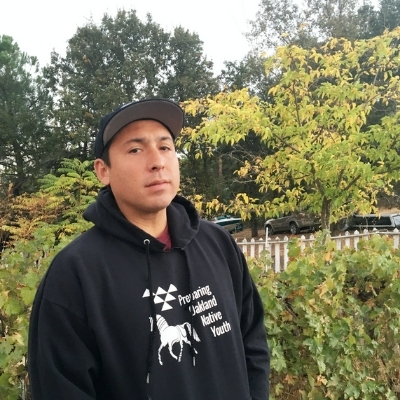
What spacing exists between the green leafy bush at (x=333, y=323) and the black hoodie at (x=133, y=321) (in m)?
0.81

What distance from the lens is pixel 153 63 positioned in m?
27.0

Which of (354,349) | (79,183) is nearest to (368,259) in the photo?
(354,349)

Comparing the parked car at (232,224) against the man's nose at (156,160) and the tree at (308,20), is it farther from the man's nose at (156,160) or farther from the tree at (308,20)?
the man's nose at (156,160)

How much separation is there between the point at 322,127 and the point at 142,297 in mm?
5182

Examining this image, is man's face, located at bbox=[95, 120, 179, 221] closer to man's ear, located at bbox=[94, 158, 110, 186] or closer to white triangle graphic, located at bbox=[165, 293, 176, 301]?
man's ear, located at bbox=[94, 158, 110, 186]

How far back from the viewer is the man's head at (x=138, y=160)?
4.66 feet

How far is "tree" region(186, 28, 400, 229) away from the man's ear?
4063 millimetres

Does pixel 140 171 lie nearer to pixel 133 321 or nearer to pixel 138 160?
pixel 138 160

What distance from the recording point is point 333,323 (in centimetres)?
243

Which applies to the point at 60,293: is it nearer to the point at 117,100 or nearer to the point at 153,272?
the point at 153,272

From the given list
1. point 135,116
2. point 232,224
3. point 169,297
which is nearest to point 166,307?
point 169,297

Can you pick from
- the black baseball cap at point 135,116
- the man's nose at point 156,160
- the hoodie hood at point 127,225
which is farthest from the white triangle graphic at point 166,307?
the black baseball cap at point 135,116

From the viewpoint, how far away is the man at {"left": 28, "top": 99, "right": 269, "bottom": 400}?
Answer: 48.3 inches

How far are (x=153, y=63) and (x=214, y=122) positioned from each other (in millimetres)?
22738
